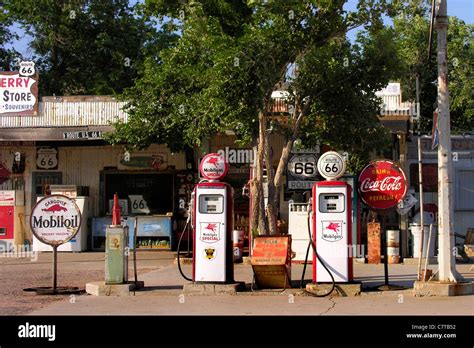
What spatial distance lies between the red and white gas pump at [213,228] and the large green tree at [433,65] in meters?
14.1

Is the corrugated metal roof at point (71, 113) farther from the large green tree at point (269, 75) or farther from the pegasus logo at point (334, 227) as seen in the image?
the pegasus logo at point (334, 227)

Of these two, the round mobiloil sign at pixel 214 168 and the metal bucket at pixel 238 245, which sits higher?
the round mobiloil sign at pixel 214 168

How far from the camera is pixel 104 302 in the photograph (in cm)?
1173

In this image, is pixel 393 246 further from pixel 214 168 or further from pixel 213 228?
pixel 214 168

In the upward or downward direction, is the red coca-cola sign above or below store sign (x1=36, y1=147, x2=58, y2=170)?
below

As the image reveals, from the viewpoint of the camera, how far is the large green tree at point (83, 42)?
30.6 metres

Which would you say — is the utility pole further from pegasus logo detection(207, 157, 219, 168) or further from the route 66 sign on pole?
pegasus logo detection(207, 157, 219, 168)

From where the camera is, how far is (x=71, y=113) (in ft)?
70.4

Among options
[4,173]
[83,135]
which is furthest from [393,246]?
[4,173]

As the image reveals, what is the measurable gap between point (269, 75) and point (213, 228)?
3.48m

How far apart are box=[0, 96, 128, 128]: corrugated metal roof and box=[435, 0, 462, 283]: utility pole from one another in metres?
11.4

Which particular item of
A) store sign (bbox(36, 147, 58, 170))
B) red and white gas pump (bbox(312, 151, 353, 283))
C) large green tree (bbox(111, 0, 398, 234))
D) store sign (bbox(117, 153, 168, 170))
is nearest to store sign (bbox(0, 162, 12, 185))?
store sign (bbox(36, 147, 58, 170))

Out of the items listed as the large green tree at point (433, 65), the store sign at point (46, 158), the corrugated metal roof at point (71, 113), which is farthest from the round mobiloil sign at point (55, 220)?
the large green tree at point (433, 65)

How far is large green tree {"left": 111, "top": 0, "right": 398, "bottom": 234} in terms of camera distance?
13.8 meters
